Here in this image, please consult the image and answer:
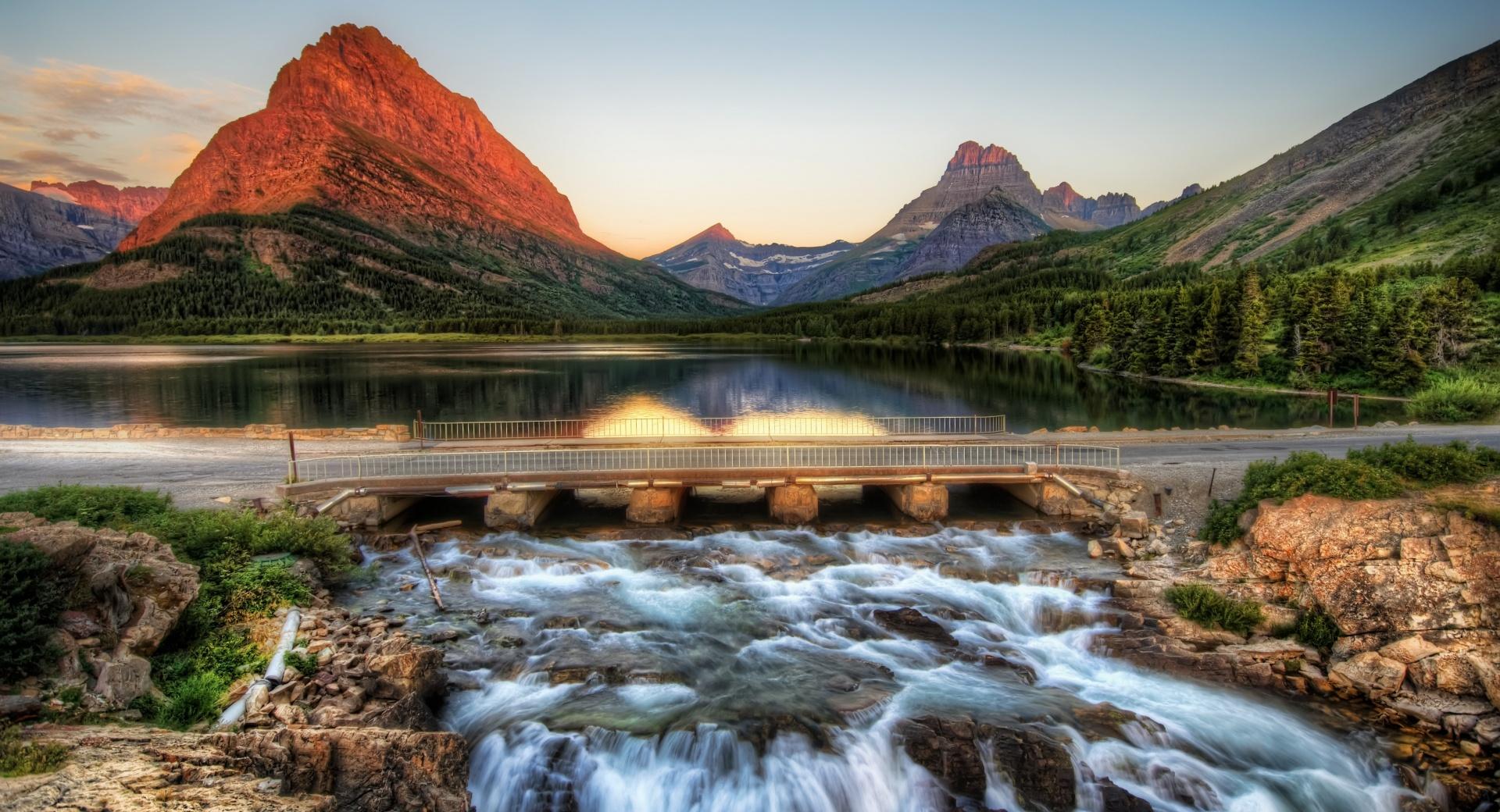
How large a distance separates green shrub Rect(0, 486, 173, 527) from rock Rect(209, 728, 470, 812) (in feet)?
40.2

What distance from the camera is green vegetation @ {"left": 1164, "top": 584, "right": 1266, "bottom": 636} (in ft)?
61.5

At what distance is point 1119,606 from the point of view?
2030cm

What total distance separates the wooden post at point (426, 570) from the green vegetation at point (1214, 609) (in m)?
20.1

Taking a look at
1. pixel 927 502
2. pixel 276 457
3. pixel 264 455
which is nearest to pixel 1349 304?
pixel 927 502

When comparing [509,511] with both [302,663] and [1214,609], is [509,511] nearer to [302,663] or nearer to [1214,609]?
[302,663]

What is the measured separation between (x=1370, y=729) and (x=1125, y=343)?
10069 cm

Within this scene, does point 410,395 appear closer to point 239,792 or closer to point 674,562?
point 674,562

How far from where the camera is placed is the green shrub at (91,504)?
1956 centimetres

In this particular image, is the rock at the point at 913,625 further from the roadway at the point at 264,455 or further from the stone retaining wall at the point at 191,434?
the stone retaining wall at the point at 191,434

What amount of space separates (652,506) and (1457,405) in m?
44.7

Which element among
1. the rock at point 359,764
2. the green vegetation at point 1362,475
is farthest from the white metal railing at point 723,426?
the rock at point 359,764

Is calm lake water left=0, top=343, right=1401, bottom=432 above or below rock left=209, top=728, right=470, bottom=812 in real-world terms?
above

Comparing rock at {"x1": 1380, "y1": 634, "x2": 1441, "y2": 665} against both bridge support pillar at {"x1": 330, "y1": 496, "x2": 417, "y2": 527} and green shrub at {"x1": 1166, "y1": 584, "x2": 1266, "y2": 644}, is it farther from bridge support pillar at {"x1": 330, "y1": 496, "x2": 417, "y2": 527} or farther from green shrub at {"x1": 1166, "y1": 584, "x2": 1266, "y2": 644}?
bridge support pillar at {"x1": 330, "y1": 496, "x2": 417, "y2": 527}

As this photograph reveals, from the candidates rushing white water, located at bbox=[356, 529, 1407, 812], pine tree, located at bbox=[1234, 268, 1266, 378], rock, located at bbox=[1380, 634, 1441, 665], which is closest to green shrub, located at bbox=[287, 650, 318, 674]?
rushing white water, located at bbox=[356, 529, 1407, 812]
